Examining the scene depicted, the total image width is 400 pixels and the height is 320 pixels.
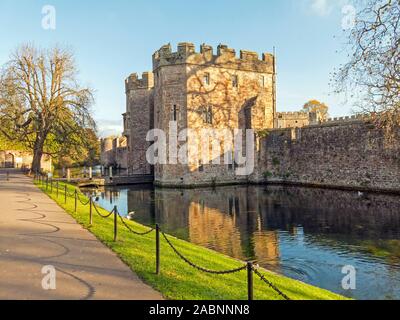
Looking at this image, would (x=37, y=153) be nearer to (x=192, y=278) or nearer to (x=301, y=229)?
(x=301, y=229)

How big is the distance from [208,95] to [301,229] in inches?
861

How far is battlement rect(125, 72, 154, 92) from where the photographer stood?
44.6 meters

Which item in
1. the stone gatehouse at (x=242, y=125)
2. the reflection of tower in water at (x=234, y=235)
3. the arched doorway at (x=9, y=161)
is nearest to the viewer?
the reflection of tower in water at (x=234, y=235)

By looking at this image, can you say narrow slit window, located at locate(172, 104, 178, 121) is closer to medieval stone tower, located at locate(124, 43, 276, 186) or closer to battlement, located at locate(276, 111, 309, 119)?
medieval stone tower, located at locate(124, 43, 276, 186)

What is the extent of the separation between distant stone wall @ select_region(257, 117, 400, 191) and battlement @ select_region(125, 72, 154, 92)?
54.1 ft

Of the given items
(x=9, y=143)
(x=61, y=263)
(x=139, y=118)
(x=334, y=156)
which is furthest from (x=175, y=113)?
(x=61, y=263)

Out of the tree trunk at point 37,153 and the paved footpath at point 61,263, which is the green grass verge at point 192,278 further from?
the tree trunk at point 37,153

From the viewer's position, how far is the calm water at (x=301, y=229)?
991cm

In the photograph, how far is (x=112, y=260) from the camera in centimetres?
799

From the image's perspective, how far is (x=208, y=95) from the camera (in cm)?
3481

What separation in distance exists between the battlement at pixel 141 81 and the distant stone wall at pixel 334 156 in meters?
16.5

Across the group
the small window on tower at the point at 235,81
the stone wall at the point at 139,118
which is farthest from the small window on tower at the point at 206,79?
the stone wall at the point at 139,118

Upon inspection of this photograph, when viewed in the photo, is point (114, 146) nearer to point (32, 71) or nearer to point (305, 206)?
point (32, 71)
